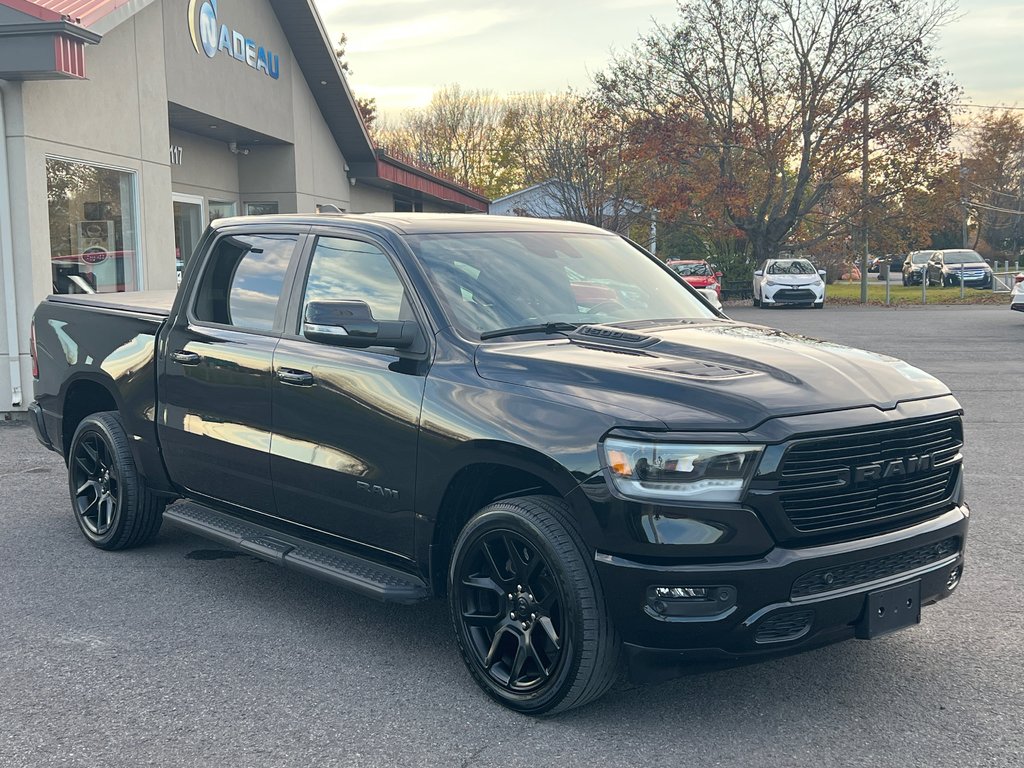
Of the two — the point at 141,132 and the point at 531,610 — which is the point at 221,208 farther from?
the point at 531,610

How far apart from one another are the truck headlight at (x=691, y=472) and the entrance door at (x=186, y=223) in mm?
15982

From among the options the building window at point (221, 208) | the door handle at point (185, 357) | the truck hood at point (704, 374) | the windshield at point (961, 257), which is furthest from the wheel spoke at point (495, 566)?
the windshield at point (961, 257)

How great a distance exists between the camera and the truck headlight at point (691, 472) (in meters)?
3.51

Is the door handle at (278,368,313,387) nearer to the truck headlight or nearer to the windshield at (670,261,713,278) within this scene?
the truck headlight

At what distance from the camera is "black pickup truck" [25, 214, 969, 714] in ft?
11.6

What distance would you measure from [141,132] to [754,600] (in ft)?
41.3

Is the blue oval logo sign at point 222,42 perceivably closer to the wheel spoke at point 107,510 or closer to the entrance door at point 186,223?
the entrance door at point 186,223

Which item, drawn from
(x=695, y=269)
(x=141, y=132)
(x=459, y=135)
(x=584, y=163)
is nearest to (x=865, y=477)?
(x=141, y=132)

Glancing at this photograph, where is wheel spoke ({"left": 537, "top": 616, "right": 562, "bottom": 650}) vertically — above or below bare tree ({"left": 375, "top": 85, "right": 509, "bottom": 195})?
below

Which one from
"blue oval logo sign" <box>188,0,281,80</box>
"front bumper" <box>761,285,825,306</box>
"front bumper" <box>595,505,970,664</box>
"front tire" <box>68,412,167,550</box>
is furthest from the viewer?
"front bumper" <box>761,285,825,306</box>

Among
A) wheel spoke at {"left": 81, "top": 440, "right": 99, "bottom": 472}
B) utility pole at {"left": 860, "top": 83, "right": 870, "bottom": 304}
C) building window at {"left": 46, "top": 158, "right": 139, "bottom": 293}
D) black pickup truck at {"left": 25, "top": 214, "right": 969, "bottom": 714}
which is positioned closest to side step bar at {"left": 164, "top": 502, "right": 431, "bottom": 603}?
black pickup truck at {"left": 25, "top": 214, "right": 969, "bottom": 714}

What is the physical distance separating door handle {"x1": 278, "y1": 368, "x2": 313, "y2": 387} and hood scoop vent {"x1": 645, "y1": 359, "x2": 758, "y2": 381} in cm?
165

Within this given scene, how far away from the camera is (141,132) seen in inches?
554

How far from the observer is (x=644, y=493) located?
354 centimetres
